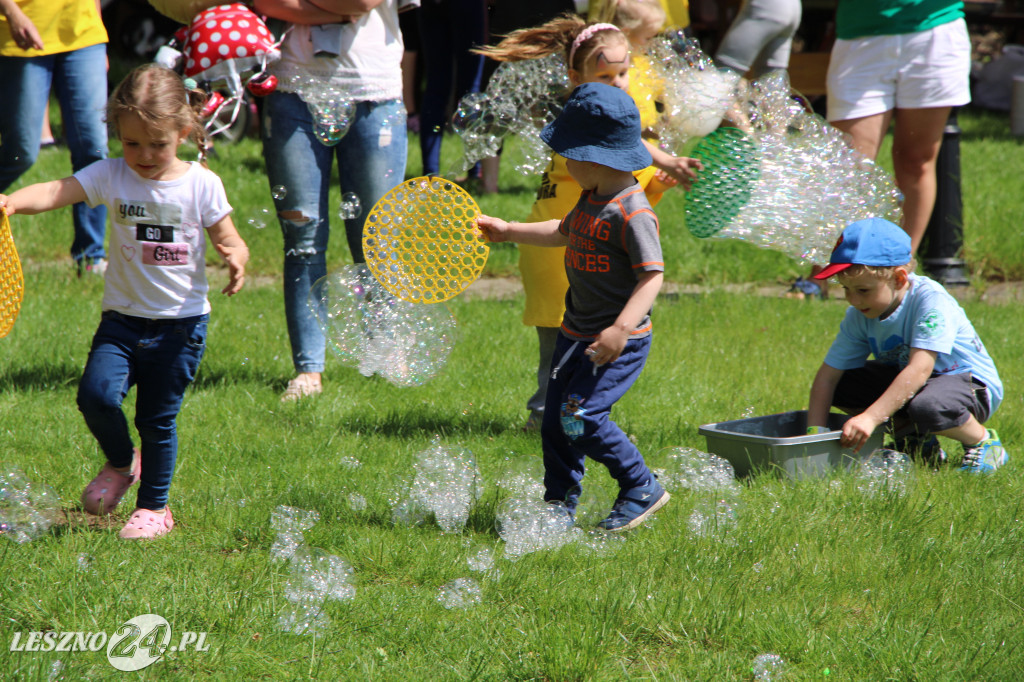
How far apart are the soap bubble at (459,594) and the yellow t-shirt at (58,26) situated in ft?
10.8

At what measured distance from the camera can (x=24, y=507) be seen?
2742 mm

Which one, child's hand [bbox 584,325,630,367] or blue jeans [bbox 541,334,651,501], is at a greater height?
child's hand [bbox 584,325,630,367]

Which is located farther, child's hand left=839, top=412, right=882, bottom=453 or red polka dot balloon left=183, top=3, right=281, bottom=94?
red polka dot balloon left=183, top=3, right=281, bottom=94

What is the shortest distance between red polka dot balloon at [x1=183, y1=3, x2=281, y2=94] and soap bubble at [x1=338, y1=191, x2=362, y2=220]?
0.56 m

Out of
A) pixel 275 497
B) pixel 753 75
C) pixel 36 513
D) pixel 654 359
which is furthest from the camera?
pixel 753 75

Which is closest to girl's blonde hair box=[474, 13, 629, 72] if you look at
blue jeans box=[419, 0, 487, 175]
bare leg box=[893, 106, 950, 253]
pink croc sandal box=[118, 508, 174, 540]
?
pink croc sandal box=[118, 508, 174, 540]

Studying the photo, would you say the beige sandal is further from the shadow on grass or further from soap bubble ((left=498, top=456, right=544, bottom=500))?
soap bubble ((left=498, top=456, right=544, bottom=500))

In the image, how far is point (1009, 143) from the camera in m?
10.0

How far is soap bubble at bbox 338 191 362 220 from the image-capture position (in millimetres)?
3704

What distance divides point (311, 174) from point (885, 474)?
239cm

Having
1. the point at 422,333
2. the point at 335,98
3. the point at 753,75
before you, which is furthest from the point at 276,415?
the point at 753,75

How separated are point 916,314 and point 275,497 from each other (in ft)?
7.30

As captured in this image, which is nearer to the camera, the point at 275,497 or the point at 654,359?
the point at 275,497

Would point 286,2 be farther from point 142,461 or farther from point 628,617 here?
point 628,617
